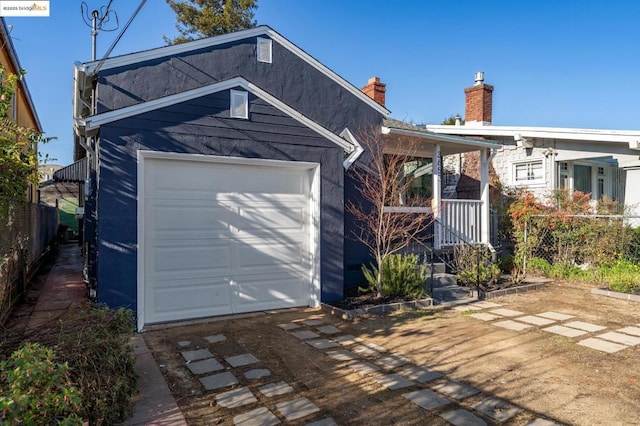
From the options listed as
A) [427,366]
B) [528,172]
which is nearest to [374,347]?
[427,366]

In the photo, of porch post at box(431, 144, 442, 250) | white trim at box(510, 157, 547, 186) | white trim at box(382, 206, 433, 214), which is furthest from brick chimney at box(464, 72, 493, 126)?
white trim at box(382, 206, 433, 214)

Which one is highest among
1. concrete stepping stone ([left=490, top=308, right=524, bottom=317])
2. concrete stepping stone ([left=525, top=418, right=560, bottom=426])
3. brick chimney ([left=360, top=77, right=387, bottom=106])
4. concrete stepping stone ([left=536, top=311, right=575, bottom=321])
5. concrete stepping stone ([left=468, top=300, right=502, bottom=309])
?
brick chimney ([left=360, top=77, right=387, bottom=106])

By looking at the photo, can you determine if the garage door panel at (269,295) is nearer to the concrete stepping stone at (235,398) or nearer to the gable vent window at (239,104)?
the gable vent window at (239,104)

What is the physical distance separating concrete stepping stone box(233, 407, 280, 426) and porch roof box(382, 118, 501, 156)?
6773 mm

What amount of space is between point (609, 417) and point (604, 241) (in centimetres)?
781

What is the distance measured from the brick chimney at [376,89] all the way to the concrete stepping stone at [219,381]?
30.6 feet

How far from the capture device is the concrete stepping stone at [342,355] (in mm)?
4816

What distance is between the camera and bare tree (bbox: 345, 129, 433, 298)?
25.5ft

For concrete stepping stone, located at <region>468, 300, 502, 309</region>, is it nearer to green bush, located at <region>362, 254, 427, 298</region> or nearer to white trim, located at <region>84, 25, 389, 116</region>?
green bush, located at <region>362, 254, 427, 298</region>

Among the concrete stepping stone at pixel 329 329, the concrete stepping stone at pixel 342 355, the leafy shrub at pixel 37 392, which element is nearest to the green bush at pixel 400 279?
the concrete stepping stone at pixel 329 329

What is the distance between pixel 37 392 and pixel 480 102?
13076mm

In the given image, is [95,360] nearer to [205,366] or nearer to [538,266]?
[205,366]

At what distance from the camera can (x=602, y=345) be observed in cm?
532

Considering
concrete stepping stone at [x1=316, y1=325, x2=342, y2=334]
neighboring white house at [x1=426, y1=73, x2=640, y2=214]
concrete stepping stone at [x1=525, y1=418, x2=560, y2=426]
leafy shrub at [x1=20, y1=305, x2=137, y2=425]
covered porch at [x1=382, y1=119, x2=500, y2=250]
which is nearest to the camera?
leafy shrub at [x1=20, y1=305, x2=137, y2=425]
